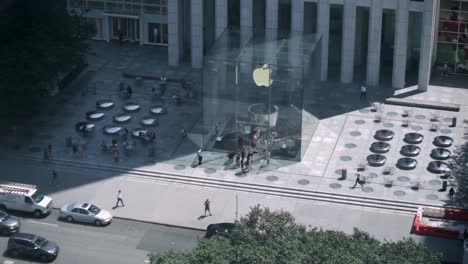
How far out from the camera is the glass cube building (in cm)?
10431

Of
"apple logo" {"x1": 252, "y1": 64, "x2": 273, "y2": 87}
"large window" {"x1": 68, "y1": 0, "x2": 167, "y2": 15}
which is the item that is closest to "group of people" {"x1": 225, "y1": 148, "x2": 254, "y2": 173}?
"apple logo" {"x1": 252, "y1": 64, "x2": 273, "y2": 87}

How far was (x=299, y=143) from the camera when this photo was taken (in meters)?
108

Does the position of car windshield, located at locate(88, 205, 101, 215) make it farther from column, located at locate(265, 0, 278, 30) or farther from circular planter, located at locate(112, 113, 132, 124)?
column, located at locate(265, 0, 278, 30)

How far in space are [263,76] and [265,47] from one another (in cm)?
355

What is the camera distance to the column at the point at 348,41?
387 ft

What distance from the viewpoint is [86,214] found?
9706 cm

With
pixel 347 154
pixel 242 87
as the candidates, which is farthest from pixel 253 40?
pixel 347 154

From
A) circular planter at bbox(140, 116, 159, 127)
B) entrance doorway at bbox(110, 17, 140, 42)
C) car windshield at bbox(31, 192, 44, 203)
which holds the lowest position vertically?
car windshield at bbox(31, 192, 44, 203)

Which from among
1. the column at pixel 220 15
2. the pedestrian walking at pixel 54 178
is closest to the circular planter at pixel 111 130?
the pedestrian walking at pixel 54 178

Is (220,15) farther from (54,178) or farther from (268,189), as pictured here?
(54,178)

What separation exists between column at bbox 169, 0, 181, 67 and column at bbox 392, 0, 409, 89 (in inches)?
893

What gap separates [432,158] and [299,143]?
11.9m

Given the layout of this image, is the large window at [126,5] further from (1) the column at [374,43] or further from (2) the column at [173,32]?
(1) the column at [374,43]

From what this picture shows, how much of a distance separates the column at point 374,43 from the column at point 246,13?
12161mm
